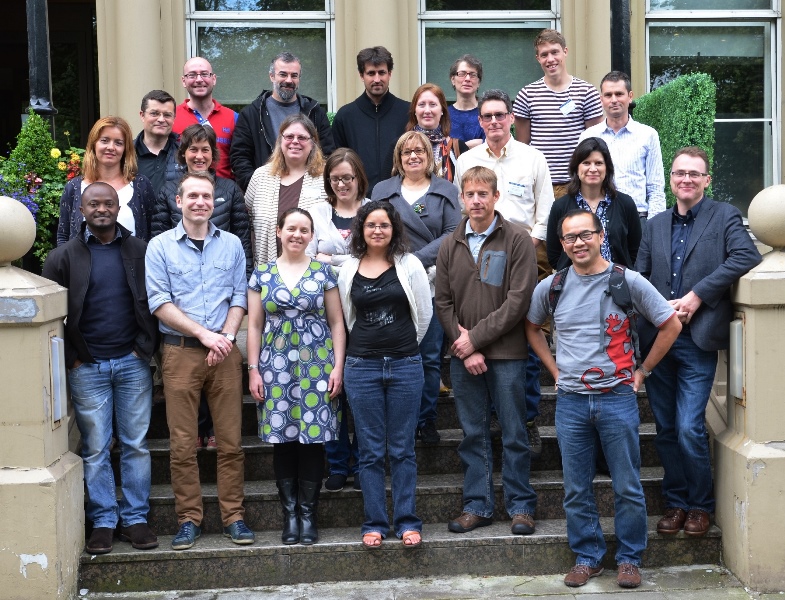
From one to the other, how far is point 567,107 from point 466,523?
3.07 meters

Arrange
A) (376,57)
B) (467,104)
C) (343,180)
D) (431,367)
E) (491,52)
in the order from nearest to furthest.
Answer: (343,180) → (431,367) → (376,57) → (467,104) → (491,52)

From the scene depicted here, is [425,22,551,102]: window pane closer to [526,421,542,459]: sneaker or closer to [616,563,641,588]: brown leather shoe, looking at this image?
[526,421,542,459]: sneaker

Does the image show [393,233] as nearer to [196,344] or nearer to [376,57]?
[196,344]

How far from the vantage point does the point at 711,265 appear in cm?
566

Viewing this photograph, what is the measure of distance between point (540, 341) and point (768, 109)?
17.1ft

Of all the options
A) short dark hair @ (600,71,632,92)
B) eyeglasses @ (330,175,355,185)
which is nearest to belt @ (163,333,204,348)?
eyeglasses @ (330,175,355,185)

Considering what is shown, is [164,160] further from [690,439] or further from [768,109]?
[768,109]

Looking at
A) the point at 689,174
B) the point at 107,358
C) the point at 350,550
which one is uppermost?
the point at 689,174

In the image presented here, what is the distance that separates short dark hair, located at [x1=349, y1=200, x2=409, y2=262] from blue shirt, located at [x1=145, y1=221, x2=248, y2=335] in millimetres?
704

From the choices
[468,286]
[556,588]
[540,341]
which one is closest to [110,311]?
[468,286]

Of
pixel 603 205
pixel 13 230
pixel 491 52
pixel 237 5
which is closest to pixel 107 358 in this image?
pixel 13 230

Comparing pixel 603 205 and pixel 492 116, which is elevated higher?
pixel 492 116

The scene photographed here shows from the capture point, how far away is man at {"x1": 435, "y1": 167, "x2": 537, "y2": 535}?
5.70 metres

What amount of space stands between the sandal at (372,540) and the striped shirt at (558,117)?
2875mm
